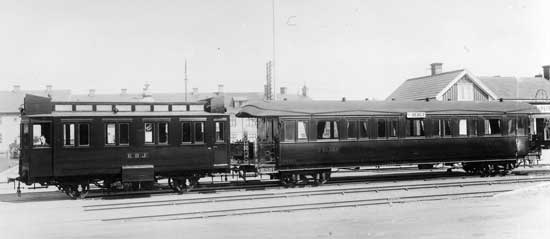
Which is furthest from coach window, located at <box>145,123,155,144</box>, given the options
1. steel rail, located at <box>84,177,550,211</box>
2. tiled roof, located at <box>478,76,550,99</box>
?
tiled roof, located at <box>478,76,550,99</box>

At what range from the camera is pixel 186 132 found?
16438 mm

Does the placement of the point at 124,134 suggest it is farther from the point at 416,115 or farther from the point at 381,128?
the point at 416,115

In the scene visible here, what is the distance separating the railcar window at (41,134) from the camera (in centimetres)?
1501

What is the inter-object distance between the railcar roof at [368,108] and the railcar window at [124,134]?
14.0 ft

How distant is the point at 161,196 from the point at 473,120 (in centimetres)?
1198

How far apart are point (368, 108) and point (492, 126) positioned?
A: 547cm

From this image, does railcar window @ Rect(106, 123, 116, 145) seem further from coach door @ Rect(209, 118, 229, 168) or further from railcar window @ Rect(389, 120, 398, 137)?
railcar window @ Rect(389, 120, 398, 137)

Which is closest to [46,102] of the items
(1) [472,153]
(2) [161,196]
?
(2) [161,196]

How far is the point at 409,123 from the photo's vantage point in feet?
63.3

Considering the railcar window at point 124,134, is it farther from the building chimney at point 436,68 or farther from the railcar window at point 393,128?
the building chimney at point 436,68

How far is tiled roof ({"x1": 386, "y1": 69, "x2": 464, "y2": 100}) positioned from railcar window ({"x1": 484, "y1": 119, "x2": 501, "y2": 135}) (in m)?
14.8

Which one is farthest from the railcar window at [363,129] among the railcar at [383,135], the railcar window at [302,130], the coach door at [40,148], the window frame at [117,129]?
the coach door at [40,148]

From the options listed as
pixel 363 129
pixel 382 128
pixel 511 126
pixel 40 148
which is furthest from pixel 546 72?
pixel 40 148

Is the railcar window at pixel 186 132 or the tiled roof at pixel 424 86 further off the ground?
the tiled roof at pixel 424 86
